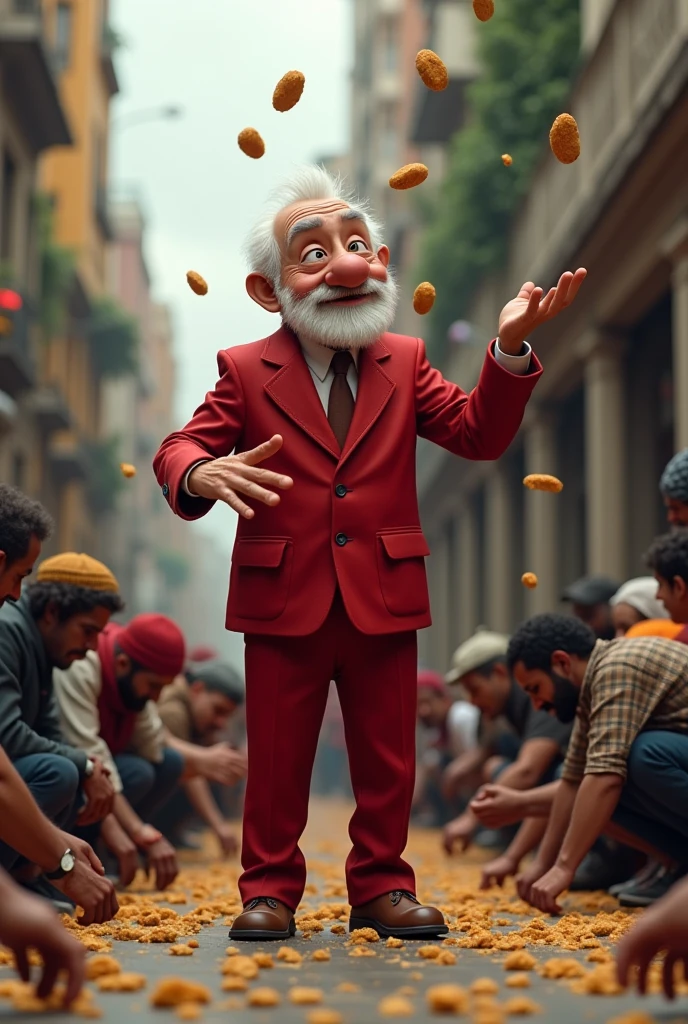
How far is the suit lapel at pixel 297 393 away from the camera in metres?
5.53

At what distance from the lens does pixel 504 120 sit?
74.6ft

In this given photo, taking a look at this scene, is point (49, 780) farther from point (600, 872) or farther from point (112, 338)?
point (112, 338)

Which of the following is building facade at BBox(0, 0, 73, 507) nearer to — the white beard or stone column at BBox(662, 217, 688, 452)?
stone column at BBox(662, 217, 688, 452)

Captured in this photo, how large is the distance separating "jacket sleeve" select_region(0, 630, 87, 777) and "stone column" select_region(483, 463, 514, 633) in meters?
17.4

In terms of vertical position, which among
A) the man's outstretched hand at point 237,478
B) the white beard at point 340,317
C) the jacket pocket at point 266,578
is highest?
the white beard at point 340,317

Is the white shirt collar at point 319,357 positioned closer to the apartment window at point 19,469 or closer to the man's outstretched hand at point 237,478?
the man's outstretched hand at point 237,478

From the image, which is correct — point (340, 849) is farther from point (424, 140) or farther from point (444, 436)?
point (424, 140)

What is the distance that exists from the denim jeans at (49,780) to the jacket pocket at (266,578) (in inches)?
41.1

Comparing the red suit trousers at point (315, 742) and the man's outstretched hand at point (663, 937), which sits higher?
the red suit trousers at point (315, 742)

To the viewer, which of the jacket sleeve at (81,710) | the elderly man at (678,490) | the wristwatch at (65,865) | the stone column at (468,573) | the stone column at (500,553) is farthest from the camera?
the stone column at (468,573)

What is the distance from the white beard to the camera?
5602 millimetres

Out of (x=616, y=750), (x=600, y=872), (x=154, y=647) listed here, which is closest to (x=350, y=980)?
(x=616, y=750)

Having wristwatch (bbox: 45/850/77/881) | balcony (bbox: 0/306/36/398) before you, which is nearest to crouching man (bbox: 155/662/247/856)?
wristwatch (bbox: 45/850/77/881)

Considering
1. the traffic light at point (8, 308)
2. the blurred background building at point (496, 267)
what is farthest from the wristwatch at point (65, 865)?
the traffic light at point (8, 308)
